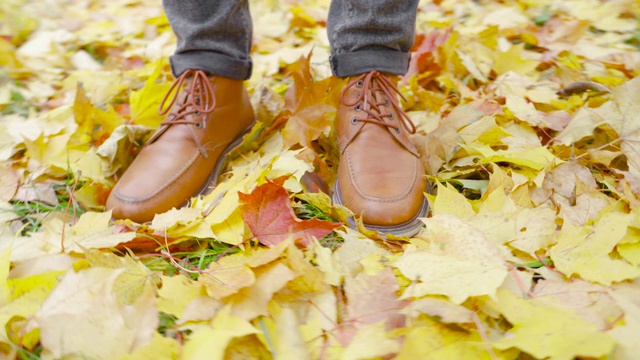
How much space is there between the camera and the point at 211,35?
0.97 m

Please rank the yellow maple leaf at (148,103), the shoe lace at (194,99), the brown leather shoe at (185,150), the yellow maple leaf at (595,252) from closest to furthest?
the yellow maple leaf at (595,252), the brown leather shoe at (185,150), the shoe lace at (194,99), the yellow maple leaf at (148,103)

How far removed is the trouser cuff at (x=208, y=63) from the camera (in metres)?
0.99

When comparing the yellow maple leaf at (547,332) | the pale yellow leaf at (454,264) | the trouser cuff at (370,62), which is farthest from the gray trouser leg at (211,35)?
the yellow maple leaf at (547,332)

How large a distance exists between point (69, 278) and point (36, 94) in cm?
108

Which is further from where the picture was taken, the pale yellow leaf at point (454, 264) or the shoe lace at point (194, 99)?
the shoe lace at point (194, 99)

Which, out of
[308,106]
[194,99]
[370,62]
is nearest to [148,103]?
[194,99]

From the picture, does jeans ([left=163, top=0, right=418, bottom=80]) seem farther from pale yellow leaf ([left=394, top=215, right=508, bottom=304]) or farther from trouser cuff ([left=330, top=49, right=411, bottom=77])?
pale yellow leaf ([left=394, top=215, right=508, bottom=304])

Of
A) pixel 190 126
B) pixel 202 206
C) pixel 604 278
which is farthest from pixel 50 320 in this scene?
pixel 604 278

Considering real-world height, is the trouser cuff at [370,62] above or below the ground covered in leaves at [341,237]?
above

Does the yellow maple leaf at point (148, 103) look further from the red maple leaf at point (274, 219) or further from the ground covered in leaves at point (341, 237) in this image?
the red maple leaf at point (274, 219)

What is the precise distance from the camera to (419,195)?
84 cm

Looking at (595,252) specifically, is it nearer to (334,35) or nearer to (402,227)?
(402,227)

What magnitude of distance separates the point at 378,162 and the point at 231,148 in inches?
14.8

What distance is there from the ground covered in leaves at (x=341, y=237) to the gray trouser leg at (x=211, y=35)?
0.15m
